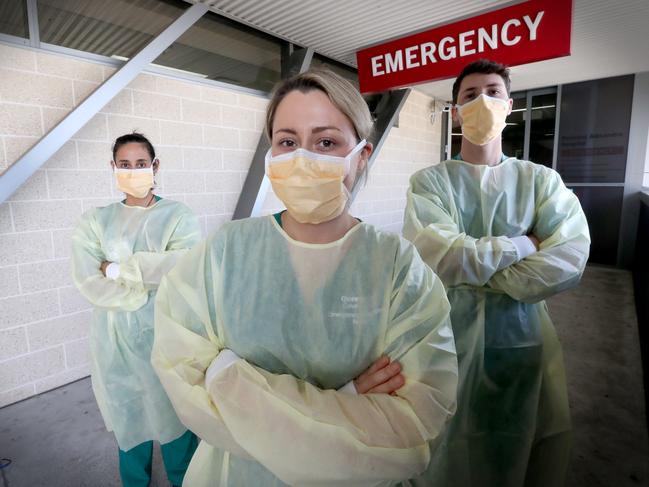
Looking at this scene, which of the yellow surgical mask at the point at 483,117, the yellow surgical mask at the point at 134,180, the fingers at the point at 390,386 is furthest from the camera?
the yellow surgical mask at the point at 134,180

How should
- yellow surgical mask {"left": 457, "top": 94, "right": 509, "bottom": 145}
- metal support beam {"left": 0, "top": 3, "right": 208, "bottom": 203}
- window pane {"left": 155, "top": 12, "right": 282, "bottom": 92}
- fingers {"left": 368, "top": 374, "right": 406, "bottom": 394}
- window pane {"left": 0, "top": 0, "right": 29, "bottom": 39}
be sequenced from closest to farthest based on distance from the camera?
fingers {"left": 368, "top": 374, "right": 406, "bottom": 394}
yellow surgical mask {"left": 457, "top": 94, "right": 509, "bottom": 145}
metal support beam {"left": 0, "top": 3, "right": 208, "bottom": 203}
window pane {"left": 0, "top": 0, "right": 29, "bottom": 39}
window pane {"left": 155, "top": 12, "right": 282, "bottom": 92}

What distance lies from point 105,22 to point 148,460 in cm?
254

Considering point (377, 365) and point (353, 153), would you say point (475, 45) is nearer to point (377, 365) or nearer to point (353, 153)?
point (353, 153)

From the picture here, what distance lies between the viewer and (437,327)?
0.81 meters

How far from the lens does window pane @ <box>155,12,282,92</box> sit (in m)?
2.80

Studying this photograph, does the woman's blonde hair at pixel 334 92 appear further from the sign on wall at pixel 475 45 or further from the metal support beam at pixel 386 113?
the metal support beam at pixel 386 113

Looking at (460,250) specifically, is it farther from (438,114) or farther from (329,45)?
(438,114)

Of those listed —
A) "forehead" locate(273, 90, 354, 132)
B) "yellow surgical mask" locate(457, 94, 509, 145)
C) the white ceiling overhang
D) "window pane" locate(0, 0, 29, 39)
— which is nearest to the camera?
"forehead" locate(273, 90, 354, 132)

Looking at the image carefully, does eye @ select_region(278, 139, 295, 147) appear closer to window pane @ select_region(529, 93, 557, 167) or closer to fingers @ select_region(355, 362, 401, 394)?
fingers @ select_region(355, 362, 401, 394)

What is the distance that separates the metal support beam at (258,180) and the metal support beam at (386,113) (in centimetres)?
116

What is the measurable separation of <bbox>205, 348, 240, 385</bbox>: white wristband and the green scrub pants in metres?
1.08

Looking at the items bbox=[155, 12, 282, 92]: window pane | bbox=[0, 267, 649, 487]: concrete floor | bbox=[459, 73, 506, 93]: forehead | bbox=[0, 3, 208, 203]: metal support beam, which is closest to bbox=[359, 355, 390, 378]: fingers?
bbox=[459, 73, 506, 93]: forehead

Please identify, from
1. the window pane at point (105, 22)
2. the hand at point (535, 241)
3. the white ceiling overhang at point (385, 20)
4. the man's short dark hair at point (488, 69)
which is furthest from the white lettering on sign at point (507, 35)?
the window pane at point (105, 22)

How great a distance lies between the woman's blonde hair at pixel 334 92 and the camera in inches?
34.6
